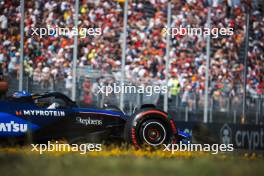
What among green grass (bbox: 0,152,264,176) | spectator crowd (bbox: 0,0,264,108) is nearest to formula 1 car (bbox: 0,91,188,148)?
green grass (bbox: 0,152,264,176)

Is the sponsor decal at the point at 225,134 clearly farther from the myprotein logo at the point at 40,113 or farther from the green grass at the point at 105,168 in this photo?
the green grass at the point at 105,168

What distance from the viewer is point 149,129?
1005 centimetres

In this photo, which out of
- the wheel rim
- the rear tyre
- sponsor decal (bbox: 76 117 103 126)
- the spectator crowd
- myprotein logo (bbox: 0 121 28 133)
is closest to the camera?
myprotein logo (bbox: 0 121 28 133)

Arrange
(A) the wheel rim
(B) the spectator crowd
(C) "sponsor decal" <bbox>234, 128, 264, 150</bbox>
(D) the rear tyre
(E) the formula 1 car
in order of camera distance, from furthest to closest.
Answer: (C) "sponsor decal" <bbox>234, 128, 264, 150</bbox> < (B) the spectator crowd < (A) the wheel rim < (D) the rear tyre < (E) the formula 1 car

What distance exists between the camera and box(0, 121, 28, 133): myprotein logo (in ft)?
31.7

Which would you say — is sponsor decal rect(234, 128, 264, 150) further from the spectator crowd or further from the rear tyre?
the rear tyre

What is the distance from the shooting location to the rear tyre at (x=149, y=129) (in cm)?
993

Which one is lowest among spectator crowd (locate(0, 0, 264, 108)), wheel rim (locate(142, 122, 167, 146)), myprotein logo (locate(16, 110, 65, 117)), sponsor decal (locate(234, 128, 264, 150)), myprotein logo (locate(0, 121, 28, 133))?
sponsor decal (locate(234, 128, 264, 150))

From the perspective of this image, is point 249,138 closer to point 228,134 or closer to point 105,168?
point 228,134

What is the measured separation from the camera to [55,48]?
47.1 ft

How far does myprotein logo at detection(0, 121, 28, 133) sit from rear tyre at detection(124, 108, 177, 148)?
167 centimetres

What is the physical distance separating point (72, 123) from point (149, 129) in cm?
130

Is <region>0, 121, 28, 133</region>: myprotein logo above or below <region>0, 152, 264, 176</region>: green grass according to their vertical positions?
above

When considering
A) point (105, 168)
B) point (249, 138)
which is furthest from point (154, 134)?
point (249, 138)
